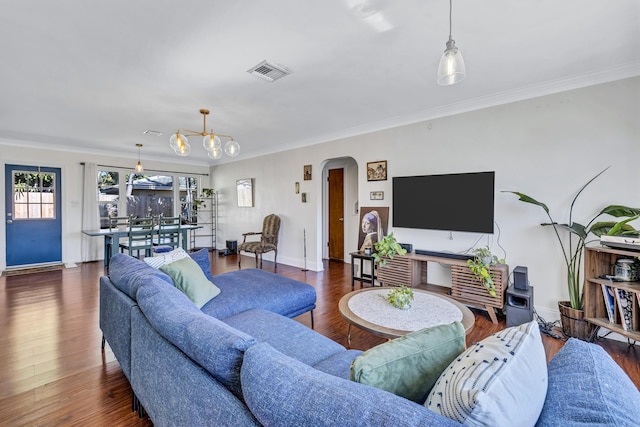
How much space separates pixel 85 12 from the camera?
1.78 meters

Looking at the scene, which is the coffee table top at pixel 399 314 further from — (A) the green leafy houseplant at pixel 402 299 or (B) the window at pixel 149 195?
(B) the window at pixel 149 195

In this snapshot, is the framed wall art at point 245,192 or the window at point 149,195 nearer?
the framed wall art at point 245,192

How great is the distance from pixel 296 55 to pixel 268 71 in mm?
359

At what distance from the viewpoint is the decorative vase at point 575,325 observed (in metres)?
2.49

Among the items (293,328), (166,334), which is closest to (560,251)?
(293,328)

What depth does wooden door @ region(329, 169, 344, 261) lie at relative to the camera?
5.96 m

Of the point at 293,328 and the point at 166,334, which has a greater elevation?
the point at 166,334

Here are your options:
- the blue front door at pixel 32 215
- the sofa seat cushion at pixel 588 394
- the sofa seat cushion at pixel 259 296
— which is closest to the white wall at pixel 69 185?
the blue front door at pixel 32 215

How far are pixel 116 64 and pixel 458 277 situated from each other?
375 cm

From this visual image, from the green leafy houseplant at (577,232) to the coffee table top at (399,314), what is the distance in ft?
4.31

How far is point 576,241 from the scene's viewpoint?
8.95 ft

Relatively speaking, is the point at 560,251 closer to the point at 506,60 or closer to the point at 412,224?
the point at 412,224

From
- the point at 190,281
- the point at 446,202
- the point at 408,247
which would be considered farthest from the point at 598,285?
the point at 190,281

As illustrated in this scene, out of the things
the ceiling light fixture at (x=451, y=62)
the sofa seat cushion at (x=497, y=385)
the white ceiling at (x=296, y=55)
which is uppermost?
the white ceiling at (x=296, y=55)
